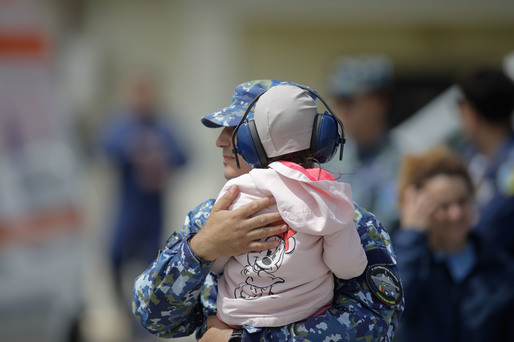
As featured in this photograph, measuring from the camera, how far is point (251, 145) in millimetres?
2238

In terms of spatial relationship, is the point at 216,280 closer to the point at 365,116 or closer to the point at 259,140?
the point at 259,140

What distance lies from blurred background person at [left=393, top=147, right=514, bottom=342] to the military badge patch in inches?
49.2

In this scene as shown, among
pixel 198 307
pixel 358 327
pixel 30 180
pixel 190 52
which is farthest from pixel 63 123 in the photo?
pixel 190 52

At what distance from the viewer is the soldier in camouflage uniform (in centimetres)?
218

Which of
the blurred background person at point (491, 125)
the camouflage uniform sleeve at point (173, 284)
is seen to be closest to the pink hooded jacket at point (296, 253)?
the camouflage uniform sleeve at point (173, 284)

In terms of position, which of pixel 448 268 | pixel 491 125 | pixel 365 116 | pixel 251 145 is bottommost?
pixel 448 268

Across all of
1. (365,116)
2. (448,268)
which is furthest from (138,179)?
(448,268)

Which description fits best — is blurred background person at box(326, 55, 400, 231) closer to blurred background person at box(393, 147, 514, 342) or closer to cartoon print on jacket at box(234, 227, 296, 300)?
blurred background person at box(393, 147, 514, 342)

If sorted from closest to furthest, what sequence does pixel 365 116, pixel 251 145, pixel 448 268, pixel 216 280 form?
pixel 251 145 < pixel 216 280 < pixel 448 268 < pixel 365 116

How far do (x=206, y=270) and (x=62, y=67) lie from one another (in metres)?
9.33

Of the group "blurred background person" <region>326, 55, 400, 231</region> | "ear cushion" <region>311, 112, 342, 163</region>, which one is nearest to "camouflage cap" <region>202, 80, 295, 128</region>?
"ear cushion" <region>311, 112, 342, 163</region>

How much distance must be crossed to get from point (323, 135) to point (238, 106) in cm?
31

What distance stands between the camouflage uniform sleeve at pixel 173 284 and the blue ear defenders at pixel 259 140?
25 centimetres

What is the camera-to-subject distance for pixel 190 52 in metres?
10.8
